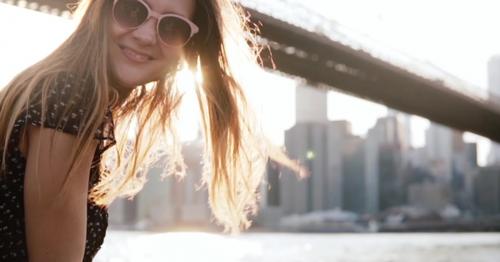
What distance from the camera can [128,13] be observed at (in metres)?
1.58

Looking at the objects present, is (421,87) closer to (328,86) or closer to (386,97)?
(386,97)

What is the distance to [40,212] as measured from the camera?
126 cm

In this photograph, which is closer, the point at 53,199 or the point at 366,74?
the point at 53,199

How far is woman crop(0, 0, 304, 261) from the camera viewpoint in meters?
1.26

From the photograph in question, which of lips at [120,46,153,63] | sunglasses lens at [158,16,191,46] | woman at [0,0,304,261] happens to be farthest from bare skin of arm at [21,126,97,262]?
sunglasses lens at [158,16,191,46]

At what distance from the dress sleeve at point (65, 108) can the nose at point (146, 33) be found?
275mm

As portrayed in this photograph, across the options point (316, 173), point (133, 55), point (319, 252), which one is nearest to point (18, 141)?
point (133, 55)

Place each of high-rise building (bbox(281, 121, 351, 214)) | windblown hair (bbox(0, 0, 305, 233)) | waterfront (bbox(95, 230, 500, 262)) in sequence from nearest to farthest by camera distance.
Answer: windblown hair (bbox(0, 0, 305, 233)), waterfront (bbox(95, 230, 500, 262)), high-rise building (bbox(281, 121, 351, 214))

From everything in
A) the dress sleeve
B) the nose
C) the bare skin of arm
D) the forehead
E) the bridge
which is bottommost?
the bare skin of arm

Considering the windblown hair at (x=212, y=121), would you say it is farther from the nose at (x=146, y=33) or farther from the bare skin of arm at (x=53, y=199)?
the bare skin of arm at (x=53, y=199)

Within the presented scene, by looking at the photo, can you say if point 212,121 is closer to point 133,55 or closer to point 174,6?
point 174,6

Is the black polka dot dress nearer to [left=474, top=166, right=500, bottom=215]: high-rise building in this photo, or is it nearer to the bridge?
the bridge

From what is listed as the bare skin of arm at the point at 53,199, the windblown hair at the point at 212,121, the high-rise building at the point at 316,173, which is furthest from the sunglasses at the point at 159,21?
the high-rise building at the point at 316,173

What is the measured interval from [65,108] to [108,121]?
0.46 ft
